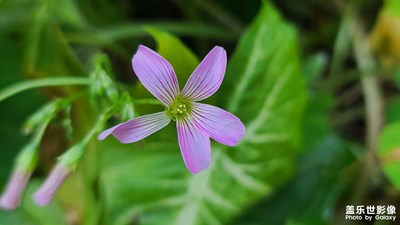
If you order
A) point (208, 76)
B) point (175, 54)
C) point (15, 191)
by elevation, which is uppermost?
point (175, 54)

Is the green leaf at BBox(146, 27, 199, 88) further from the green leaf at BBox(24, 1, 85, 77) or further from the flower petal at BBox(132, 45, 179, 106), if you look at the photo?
the green leaf at BBox(24, 1, 85, 77)

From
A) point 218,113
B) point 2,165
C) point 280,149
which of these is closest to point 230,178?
point 280,149

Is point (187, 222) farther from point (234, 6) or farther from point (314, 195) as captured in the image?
point (234, 6)

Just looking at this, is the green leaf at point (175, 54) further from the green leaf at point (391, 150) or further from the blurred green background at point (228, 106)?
the green leaf at point (391, 150)

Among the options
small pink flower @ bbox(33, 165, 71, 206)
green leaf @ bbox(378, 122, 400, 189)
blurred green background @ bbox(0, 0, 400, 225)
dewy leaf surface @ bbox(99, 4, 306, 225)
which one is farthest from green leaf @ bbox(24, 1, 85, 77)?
green leaf @ bbox(378, 122, 400, 189)

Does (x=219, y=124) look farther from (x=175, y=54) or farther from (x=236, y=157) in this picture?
(x=236, y=157)

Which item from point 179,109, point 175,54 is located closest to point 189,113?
point 179,109
